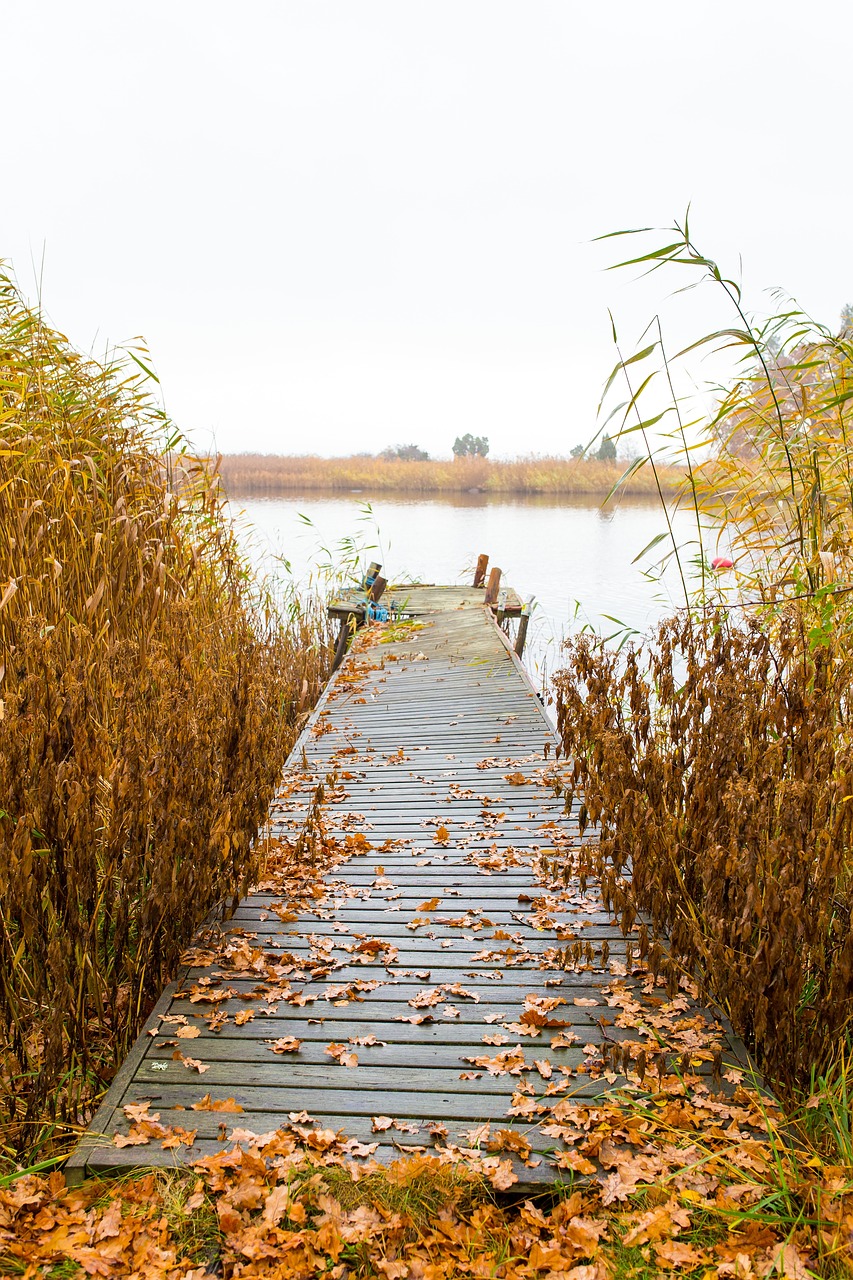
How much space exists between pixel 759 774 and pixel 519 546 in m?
19.0

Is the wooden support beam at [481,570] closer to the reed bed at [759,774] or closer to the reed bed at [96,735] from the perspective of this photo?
the reed bed at [96,735]

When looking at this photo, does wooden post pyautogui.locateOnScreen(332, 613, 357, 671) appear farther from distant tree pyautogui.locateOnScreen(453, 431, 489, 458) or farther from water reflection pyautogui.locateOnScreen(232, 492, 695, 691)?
distant tree pyautogui.locateOnScreen(453, 431, 489, 458)

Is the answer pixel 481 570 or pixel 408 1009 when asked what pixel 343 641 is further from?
pixel 408 1009

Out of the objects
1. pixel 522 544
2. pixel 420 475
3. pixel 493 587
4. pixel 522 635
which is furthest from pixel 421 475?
pixel 522 635

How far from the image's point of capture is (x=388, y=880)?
13.4ft

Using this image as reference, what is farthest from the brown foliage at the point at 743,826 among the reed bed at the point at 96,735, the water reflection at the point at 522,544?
the water reflection at the point at 522,544

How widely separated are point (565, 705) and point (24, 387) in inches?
127

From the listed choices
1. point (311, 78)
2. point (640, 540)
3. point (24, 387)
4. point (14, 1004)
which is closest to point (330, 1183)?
point (14, 1004)

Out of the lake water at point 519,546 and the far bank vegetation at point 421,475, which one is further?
the far bank vegetation at point 421,475

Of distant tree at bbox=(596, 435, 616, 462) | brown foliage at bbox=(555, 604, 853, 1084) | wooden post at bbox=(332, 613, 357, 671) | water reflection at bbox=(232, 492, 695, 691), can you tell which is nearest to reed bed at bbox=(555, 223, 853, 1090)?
brown foliage at bbox=(555, 604, 853, 1084)

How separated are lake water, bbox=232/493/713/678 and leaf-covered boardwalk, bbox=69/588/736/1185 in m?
3.83

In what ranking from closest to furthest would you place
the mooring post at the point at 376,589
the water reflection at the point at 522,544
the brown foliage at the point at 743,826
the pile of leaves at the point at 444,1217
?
the pile of leaves at the point at 444,1217 < the brown foliage at the point at 743,826 < the mooring post at the point at 376,589 < the water reflection at the point at 522,544

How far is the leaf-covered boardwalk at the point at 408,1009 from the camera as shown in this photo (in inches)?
97.1

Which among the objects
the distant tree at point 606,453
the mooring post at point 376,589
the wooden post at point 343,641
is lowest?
the wooden post at point 343,641
